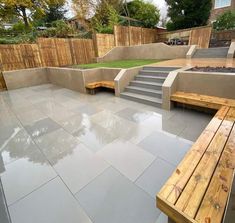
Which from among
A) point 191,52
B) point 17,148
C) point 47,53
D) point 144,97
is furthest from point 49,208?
point 47,53

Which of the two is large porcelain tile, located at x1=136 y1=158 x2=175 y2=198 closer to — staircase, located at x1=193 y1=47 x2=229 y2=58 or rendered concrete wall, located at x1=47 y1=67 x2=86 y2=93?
rendered concrete wall, located at x1=47 y1=67 x2=86 y2=93

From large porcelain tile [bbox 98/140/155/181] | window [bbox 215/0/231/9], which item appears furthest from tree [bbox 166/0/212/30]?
large porcelain tile [bbox 98/140/155/181]

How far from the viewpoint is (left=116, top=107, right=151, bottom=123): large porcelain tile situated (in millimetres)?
3489

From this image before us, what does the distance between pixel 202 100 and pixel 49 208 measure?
3183 millimetres

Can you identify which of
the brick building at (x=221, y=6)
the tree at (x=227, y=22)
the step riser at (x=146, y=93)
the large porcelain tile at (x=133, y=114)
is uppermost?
the brick building at (x=221, y=6)

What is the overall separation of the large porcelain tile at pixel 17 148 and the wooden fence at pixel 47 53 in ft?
19.0

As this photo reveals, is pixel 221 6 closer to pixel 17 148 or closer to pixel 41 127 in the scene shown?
pixel 41 127

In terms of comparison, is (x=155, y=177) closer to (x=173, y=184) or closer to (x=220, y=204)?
(x=173, y=184)

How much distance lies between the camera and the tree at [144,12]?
479 inches

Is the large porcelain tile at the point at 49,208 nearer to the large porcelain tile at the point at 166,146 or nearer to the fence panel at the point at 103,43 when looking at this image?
the large porcelain tile at the point at 166,146

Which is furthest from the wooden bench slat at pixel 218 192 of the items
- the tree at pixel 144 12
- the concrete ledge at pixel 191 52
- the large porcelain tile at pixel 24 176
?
the tree at pixel 144 12

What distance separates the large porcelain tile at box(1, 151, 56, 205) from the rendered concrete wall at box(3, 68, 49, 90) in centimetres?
629

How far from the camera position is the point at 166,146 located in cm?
246

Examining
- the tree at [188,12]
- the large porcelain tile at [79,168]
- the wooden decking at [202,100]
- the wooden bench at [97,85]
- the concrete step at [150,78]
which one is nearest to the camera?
the large porcelain tile at [79,168]
